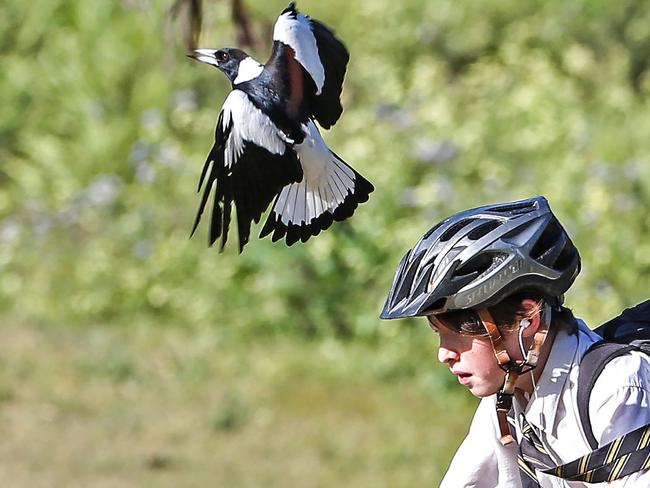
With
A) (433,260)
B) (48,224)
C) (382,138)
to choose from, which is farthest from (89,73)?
(433,260)

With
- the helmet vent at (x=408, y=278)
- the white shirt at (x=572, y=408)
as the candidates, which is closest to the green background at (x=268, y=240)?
the white shirt at (x=572, y=408)

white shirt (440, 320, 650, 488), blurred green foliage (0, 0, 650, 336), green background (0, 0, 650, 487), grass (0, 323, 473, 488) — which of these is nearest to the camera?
white shirt (440, 320, 650, 488)

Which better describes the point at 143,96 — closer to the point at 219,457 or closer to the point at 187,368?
the point at 187,368

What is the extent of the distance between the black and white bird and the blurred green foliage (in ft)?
15.5

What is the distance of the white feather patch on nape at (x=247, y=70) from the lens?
2.16 m

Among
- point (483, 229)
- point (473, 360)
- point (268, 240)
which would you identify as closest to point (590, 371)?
point (473, 360)

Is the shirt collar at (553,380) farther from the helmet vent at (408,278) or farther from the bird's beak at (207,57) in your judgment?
the bird's beak at (207,57)

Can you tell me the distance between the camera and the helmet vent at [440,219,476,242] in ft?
8.11

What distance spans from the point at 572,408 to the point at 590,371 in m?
0.07

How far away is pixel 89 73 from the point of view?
9.77 m

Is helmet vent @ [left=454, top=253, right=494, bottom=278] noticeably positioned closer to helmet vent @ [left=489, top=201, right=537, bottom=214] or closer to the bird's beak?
helmet vent @ [left=489, top=201, right=537, bottom=214]

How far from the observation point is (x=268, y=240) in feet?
25.7

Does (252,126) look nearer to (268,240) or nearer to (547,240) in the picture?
(547,240)

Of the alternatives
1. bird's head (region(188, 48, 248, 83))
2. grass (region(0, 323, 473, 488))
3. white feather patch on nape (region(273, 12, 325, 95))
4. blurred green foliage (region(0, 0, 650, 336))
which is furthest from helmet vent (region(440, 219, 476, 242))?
blurred green foliage (region(0, 0, 650, 336))
